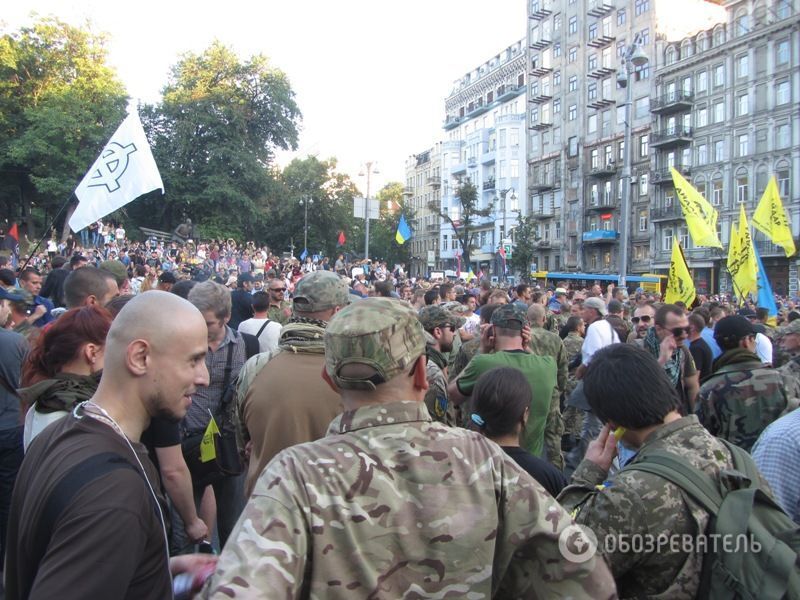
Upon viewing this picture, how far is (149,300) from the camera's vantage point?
2211 millimetres

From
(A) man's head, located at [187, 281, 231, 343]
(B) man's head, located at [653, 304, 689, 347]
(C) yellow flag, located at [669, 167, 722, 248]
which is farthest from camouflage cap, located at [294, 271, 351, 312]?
(C) yellow flag, located at [669, 167, 722, 248]

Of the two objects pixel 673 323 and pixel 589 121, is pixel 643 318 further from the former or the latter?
pixel 589 121

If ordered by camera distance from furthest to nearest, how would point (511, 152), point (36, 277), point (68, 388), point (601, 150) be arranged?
point (511, 152) → point (601, 150) → point (36, 277) → point (68, 388)

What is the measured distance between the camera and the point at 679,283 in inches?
484

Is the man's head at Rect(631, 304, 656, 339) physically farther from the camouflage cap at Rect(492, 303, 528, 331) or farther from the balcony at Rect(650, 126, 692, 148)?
the balcony at Rect(650, 126, 692, 148)

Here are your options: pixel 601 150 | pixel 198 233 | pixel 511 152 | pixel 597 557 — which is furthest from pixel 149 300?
pixel 511 152

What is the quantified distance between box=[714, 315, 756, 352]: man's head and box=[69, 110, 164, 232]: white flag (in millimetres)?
7253

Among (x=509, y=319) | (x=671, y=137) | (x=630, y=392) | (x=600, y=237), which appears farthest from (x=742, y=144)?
(x=630, y=392)

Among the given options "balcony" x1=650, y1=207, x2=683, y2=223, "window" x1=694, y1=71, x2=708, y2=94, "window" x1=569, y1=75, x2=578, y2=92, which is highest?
"window" x1=569, y1=75, x2=578, y2=92

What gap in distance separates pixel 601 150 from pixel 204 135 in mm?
34218

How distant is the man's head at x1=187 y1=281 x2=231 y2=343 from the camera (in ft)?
14.1

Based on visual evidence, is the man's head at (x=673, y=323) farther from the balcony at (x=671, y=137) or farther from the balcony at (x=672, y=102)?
the balcony at (x=672, y=102)

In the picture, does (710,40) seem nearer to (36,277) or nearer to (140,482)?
(36,277)

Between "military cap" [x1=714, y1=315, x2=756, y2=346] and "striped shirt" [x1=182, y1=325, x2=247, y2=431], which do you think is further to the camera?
"military cap" [x1=714, y1=315, x2=756, y2=346]
